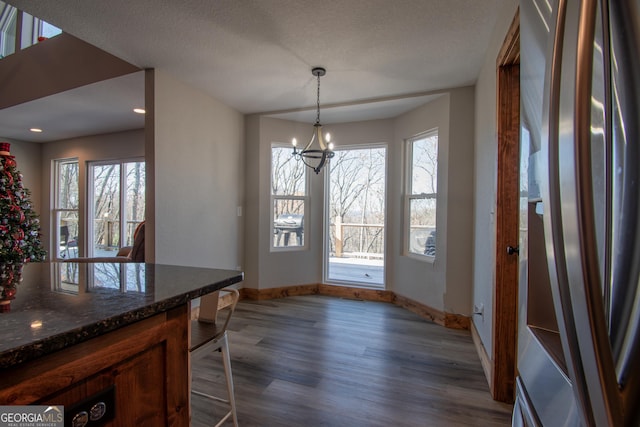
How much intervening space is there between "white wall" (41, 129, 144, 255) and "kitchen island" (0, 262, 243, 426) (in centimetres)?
432

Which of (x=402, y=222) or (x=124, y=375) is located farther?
(x=402, y=222)

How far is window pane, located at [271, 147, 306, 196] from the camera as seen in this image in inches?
161

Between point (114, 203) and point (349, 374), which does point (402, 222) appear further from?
point (114, 203)

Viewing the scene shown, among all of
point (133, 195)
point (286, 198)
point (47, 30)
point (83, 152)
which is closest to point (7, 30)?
point (47, 30)

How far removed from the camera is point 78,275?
1173 millimetres

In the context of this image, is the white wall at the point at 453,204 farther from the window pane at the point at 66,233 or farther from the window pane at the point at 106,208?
the window pane at the point at 66,233

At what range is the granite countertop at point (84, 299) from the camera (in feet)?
1.99

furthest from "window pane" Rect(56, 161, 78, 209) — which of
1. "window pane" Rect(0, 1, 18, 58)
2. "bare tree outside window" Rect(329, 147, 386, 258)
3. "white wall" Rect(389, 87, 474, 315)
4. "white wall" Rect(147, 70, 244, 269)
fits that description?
"white wall" Rect(389, 87, 474, 315)

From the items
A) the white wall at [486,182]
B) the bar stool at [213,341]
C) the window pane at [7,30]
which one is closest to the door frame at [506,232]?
the white wall at [486,182]

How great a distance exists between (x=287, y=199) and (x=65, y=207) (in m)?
4.45

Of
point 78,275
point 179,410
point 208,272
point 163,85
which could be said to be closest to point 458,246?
point 208,272

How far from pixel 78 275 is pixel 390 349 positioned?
228 cm

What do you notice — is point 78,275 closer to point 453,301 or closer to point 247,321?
Result: point 247,321

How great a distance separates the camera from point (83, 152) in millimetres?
5117
